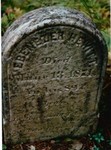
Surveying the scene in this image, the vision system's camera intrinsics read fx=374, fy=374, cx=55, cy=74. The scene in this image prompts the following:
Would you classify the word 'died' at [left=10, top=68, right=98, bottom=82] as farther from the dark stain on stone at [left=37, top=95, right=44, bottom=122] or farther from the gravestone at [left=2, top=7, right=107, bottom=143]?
the dark stain on stone at [left=37, top=95, right=44, bottom=122]

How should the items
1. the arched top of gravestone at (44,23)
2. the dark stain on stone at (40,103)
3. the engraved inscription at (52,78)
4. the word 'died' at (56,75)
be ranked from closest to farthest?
the arched top of gravestone at (44,23) < the engraved inscription at (52,78) < the word 'died' at (56,75) < the dark stain on stone at (40,103)

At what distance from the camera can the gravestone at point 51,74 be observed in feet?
9.45

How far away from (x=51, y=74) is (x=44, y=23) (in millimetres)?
515

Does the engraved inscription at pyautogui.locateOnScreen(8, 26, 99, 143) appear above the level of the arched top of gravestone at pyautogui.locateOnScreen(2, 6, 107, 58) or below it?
below

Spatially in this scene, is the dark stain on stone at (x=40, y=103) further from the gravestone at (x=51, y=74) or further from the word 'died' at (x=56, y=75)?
the word 'died' at (x=56, y=75)

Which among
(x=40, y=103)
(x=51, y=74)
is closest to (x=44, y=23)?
(x=51, y=74)

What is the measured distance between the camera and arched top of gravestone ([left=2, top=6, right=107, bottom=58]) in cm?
282

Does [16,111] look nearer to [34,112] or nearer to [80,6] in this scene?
[34,112]

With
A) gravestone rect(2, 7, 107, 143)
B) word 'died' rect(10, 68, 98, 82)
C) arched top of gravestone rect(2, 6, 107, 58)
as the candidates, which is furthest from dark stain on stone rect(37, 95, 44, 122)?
arched top of gravestone rect(2, 6, 107, 58)

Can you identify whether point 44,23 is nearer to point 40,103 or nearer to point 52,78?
point 52,78

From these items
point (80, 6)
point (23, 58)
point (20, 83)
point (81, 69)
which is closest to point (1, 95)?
point (20, 83)

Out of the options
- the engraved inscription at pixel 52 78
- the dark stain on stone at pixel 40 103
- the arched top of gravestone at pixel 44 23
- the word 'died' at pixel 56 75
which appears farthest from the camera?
the dark stain on stone at pixel 40 103

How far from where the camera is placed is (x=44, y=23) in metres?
2.80

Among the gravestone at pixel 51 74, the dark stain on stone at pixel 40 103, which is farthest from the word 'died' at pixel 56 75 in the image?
the dark stain on stone at pixel 40 103
